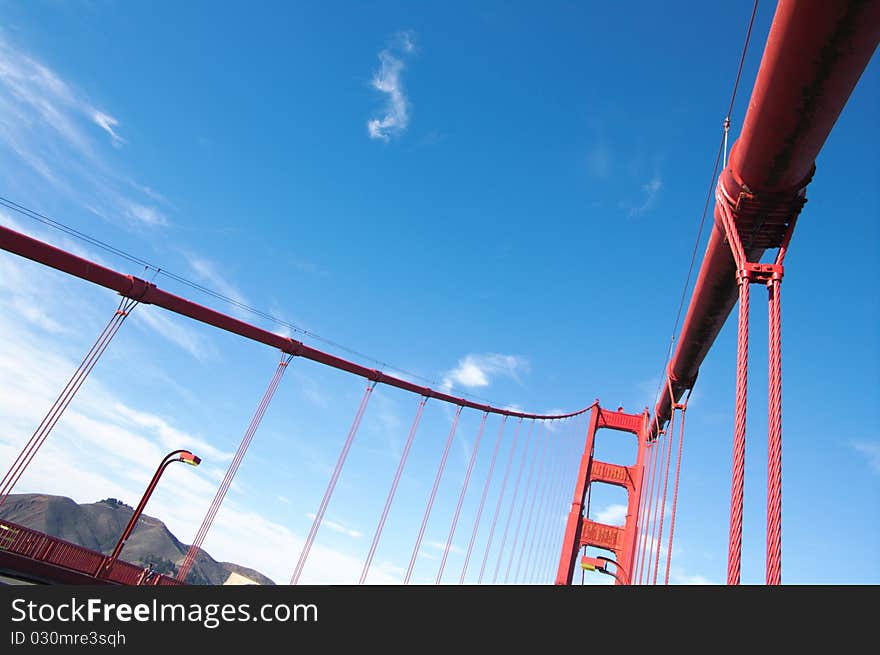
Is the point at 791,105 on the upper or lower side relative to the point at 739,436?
upper

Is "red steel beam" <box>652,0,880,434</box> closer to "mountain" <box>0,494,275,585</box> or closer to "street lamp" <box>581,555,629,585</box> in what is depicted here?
"street lamp" <box>581,555,629,585</box>

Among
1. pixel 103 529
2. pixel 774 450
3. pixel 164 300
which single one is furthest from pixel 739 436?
pixel 103 529

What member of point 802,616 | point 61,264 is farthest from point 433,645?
point 61,264

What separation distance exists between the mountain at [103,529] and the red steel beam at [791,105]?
431ft

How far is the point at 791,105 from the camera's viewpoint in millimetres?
4051

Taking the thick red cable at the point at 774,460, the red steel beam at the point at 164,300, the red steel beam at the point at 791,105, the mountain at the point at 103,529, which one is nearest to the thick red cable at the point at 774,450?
the thick red cable at the point at 774,460

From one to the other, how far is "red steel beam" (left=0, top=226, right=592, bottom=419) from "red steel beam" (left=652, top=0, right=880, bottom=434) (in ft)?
45.6

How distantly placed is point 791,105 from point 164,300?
15.8 meters

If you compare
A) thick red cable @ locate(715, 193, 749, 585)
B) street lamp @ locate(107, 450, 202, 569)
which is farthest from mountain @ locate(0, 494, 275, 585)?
thick red cable @ locate(715, 193, 749, 585)

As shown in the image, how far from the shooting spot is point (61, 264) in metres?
13.4

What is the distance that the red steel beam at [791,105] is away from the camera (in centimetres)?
346

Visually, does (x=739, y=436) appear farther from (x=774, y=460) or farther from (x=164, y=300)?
(x=164, y=300)

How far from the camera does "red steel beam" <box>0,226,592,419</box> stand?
42.2 ft

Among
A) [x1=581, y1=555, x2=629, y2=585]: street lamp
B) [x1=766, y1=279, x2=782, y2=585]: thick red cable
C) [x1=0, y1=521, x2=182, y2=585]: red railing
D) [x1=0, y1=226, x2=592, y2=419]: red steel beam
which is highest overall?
[x1=0, y1=226, x2=592, y2=419]: red steel beam
